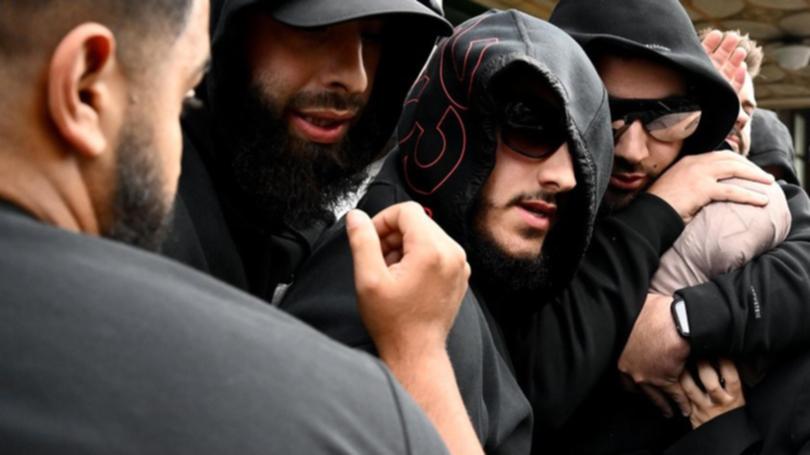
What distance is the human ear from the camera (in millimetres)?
924

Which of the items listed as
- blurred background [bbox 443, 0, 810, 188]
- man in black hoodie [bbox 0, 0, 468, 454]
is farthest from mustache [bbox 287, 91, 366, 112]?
blurred background [bbox 443, 0, 810, 188]

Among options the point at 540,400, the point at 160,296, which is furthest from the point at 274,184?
the point at 160,296

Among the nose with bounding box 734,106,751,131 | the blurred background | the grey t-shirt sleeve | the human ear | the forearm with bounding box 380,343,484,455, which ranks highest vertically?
the human ear

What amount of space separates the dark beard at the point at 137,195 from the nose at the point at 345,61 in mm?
925

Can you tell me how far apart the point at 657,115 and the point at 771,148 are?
1.38 meters

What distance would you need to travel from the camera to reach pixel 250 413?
0.85 meters

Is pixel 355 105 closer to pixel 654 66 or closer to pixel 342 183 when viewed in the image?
pixel 342 183

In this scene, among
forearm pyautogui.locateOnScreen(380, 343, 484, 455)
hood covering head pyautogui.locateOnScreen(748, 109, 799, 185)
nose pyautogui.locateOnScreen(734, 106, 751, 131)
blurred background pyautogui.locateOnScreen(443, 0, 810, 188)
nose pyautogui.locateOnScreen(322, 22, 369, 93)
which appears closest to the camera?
forearm pyautogui.locateOnScreen(380, 343, 484, 455)

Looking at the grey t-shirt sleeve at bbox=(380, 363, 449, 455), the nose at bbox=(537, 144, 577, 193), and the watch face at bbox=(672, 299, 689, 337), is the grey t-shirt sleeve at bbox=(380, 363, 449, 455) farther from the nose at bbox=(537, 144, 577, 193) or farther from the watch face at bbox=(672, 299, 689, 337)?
the watch face at bbox=(672, 299, 689, 337)

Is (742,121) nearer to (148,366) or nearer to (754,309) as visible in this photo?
(754,309)

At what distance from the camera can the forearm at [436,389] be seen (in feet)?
4.58

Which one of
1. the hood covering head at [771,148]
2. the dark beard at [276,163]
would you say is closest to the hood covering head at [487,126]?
the dark beard at [276,163]

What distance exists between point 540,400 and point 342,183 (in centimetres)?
61

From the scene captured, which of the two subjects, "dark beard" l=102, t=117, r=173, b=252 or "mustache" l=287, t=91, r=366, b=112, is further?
"mustache" l=287, t=91, r=366, b=112
